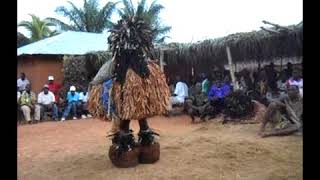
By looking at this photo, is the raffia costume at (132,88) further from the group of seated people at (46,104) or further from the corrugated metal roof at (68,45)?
the corrugated metal roof at (68,45)

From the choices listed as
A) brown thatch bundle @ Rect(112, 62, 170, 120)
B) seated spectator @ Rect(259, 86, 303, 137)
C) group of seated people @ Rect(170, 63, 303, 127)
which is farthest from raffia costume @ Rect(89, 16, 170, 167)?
group of seated people @ Rect(170, 63, 303, 127)

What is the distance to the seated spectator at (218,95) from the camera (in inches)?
495

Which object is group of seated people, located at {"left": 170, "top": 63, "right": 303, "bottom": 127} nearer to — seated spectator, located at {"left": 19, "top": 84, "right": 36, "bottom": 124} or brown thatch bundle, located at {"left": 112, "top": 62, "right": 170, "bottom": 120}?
seated spectator, located at {"left": 19, "top": 84, "right": 36, "bottom": 124}

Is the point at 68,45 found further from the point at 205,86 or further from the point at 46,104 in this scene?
the point at 205,86

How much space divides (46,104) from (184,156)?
26.0ft

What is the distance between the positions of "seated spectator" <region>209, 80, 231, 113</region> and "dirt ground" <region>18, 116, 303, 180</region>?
4.64 ft

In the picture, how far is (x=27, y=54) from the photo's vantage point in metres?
18.2

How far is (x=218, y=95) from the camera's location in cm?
1265

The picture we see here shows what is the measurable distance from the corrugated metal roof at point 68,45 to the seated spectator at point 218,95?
8.04 metres

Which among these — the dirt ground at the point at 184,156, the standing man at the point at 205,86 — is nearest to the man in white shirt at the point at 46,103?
the dirt ground at the point at 184,156

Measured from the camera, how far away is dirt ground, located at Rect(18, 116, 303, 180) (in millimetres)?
6629

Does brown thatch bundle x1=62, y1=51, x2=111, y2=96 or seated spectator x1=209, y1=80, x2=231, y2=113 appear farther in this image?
brown thatch bundle x1=62, y1=51, x2=111, y2=96
